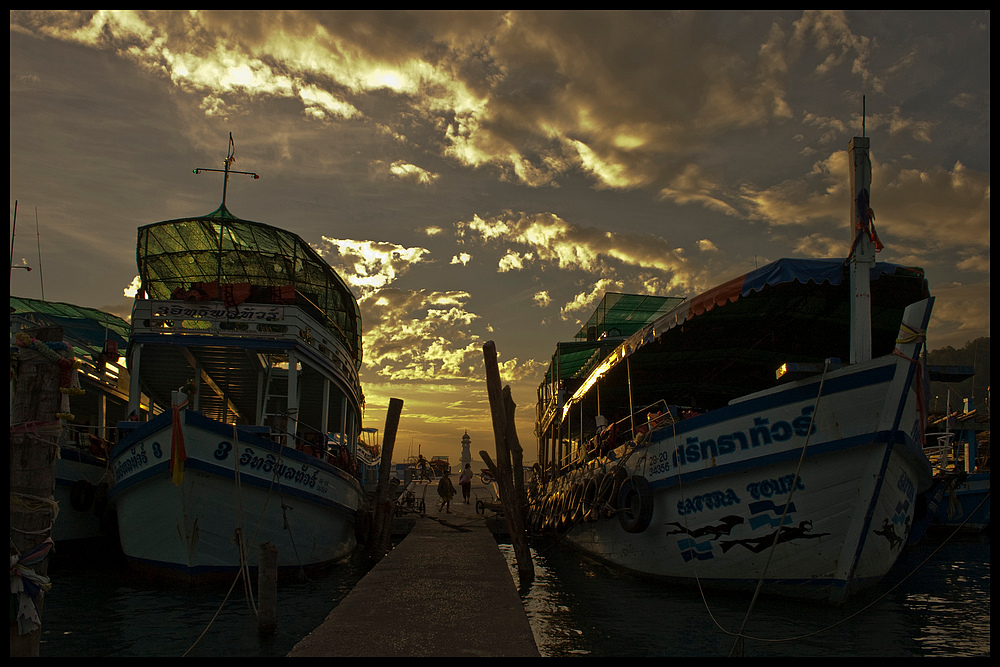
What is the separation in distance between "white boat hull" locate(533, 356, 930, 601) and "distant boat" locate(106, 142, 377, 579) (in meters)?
6.48

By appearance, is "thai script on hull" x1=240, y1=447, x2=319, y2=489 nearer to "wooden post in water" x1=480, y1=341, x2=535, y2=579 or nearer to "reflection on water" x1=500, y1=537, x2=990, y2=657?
"wooden post in water" x1=480, y1=341, x2=535, y2=579

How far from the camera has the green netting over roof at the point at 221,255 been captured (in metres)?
14.7

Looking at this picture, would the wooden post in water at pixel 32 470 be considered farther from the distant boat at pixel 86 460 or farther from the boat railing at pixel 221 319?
the boat railing at pixel 221 319

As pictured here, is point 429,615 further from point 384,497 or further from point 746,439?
point 384,497

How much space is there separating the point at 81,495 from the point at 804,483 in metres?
14.6

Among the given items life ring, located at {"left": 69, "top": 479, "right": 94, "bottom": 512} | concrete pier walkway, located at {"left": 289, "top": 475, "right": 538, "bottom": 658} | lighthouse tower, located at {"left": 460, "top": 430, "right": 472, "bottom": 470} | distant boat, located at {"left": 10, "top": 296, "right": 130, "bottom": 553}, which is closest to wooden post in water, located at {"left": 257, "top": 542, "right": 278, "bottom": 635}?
concrete pier walkway, located at {"left": 289, "top": 475, "right": 538, "bottom": 658}

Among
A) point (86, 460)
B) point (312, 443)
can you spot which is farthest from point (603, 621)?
point (86, 460)

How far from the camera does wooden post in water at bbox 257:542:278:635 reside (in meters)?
7.73

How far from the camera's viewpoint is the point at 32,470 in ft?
16.6

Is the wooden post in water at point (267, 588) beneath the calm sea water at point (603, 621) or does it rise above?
above

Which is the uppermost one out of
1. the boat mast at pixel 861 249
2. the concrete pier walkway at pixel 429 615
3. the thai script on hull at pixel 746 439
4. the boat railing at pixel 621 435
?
the boat mast at pixel 861 249

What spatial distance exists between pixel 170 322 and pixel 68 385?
7916mm

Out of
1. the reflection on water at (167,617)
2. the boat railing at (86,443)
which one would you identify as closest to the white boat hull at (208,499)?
the reflection on water at (167,617)

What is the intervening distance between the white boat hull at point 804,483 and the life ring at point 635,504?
362mm
